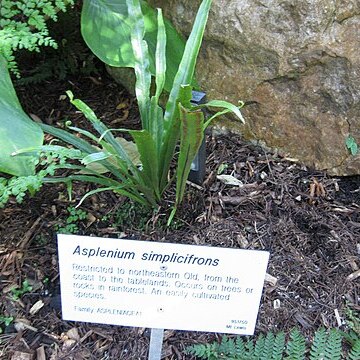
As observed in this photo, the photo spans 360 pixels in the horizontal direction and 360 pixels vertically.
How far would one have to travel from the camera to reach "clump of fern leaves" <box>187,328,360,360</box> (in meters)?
1.31

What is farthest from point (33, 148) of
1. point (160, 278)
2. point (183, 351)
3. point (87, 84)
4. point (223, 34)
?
point (87, 84)

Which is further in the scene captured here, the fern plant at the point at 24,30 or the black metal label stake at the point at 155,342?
the fern plant at the point at 24,30

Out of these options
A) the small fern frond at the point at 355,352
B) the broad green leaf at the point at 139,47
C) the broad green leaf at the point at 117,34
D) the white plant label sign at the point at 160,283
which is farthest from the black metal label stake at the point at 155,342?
the broad green leaf at the point at 117,34

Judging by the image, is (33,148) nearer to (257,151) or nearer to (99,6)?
(99,6)

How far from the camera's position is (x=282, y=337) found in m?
1.33

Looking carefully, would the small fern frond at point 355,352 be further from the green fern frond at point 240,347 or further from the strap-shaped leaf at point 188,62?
the strap-shaped leaf at point 188,62

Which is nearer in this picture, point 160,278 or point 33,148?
point 160,278

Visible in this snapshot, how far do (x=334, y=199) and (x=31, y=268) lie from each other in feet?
2.81

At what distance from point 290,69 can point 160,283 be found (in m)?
0.80

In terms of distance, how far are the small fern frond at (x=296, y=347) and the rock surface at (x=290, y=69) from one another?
594mm

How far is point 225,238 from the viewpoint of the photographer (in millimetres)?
1562

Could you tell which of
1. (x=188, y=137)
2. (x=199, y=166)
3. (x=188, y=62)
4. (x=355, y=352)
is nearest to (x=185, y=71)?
(x=188, y=62)

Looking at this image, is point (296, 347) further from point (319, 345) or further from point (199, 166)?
point (199, 166)

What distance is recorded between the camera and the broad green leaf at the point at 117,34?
164cm
